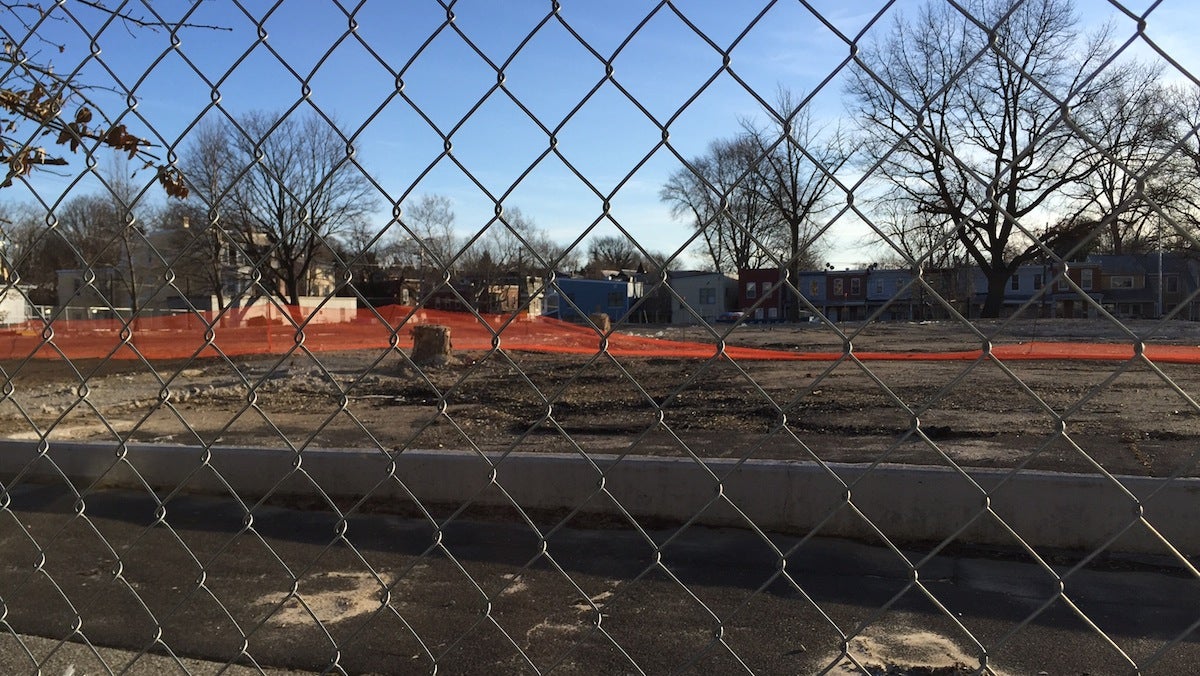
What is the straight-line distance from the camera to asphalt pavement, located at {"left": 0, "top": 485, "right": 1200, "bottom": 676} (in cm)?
325

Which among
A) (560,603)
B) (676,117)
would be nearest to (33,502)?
(560,603)

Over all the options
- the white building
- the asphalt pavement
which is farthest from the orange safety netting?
the asphalt pavement

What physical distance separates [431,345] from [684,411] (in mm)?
6969

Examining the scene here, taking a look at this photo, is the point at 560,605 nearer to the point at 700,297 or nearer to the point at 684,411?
the point at 700,297

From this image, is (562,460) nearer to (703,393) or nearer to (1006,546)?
(1006,546)

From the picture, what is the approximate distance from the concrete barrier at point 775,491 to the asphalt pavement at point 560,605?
151mm

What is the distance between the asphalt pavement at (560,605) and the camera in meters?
3.25

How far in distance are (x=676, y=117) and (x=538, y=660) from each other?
2.54m

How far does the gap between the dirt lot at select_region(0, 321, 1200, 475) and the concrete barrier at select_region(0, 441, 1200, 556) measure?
33 cm

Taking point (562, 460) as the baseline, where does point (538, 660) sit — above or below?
below

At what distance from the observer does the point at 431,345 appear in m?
15.2

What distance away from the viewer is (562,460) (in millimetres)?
5379

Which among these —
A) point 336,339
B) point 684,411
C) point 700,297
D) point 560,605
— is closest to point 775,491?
point 560,605

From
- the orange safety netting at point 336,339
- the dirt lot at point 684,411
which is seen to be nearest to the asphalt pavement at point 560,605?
the dirt lot at point 684,411
